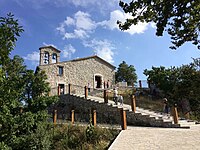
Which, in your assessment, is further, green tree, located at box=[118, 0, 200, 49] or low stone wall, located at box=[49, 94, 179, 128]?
low stone wall, located at box=[49, 94, 179, 128]

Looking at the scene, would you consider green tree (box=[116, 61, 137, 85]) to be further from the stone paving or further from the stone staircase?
the stone paving

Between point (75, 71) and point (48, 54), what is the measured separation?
4.40 metres

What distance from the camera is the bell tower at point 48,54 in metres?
27.9

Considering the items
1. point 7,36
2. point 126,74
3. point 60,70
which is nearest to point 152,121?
point 7,36

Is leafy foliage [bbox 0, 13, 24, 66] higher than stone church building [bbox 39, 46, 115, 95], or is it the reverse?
stone church building [bbox 39, 46, 115, 95]

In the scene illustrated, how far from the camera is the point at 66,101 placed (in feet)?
68.7

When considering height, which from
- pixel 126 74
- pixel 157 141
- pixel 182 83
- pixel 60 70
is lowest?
pixel 157 141

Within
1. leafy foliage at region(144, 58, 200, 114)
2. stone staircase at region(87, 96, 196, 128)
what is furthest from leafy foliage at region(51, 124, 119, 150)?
leafy foliage at region(144, 58, 200, 114)

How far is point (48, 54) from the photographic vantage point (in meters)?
28.5

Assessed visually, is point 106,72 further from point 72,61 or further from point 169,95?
point 169,95

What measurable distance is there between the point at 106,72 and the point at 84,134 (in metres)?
22.0

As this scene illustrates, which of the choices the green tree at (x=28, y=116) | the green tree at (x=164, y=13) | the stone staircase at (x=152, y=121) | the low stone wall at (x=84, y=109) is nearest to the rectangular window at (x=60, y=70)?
the low stone wall at (x=84, y=109)

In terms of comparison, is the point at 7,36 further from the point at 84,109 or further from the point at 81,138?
the point at 84,109

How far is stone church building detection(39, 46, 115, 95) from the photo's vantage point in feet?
91.1
